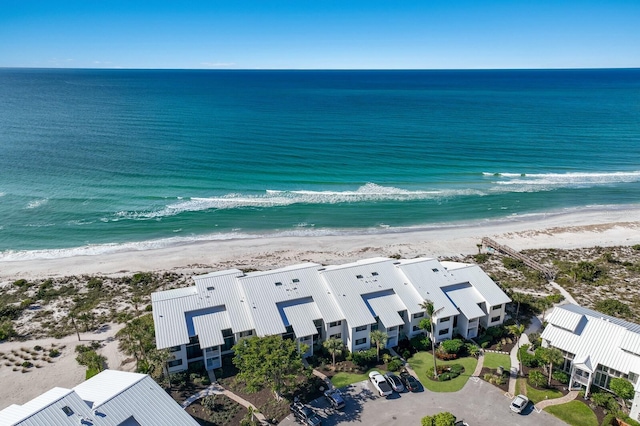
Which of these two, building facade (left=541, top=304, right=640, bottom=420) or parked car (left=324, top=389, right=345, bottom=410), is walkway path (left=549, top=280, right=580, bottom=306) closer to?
building facade (left=541, top=304, right=640, bottom=420)

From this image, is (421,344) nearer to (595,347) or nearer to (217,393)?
(595,347)

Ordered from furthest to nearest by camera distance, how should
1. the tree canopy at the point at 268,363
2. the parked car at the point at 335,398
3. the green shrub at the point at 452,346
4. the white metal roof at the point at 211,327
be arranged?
the green shrub at the point at 452,346 < the white metal roof at the point at 211,327 < the parked car at the point at 335,398 < the tree canopy at the point at 268,363

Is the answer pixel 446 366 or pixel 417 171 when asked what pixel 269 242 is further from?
pixel 417 171

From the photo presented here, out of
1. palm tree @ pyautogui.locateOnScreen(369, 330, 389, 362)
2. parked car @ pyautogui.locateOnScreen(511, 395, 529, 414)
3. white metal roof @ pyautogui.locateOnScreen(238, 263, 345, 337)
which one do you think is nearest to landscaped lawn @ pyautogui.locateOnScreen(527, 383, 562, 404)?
parked car @ pyautogui.locateOnScreen(511, 395, 529, 414)

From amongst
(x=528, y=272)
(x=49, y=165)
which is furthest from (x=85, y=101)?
(x=528, y=272)

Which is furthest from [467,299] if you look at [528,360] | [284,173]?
[284,173]

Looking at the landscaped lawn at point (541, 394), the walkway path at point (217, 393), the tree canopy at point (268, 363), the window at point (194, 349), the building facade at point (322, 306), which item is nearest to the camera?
the tree canopy at point (268, 363)

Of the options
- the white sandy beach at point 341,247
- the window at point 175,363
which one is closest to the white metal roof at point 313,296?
the window at point 175,363

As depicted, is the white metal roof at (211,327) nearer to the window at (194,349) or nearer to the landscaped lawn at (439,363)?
the window at (194,349)
